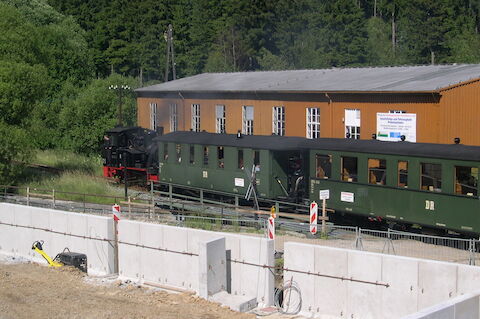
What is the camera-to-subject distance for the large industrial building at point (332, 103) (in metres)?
29.2

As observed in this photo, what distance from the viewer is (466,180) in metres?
21.8

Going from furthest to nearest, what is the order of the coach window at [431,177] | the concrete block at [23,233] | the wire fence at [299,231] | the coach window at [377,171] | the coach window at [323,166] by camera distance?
the coach window at [323,166]
the concrete block at [23,233]
the coach window at [377,171]
the coach window at [431,177]
the wire fence at [299,231]

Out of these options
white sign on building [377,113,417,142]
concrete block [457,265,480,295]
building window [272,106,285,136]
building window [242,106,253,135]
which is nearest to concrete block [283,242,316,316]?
concrete block [457,265,480,295]

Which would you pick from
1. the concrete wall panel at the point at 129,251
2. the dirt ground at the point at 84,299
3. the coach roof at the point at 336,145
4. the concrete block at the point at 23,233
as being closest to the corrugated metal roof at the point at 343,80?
the coach roof at the point at 336,145

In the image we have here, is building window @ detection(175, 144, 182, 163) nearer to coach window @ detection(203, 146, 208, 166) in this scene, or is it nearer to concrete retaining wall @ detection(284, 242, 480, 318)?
coach window @ detection(203, 146, 208, 166)

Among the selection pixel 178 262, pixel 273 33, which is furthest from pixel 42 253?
pixel 273 33

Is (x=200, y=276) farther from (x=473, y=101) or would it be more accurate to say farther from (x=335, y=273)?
(x=473, y=101)

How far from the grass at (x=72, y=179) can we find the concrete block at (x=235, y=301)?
1250 centimetres

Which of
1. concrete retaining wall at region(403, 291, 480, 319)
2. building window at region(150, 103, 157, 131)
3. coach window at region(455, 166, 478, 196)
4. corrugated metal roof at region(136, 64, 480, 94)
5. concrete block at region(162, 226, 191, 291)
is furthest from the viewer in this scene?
building window at region(150, 103, 157, 131)

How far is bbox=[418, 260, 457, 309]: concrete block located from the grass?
17.1 metres

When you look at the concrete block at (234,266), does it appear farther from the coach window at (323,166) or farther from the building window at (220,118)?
the building window at (220,118)

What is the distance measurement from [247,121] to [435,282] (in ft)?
78.4

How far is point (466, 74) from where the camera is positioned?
30938 millimetres

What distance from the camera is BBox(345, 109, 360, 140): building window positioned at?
108 feet
